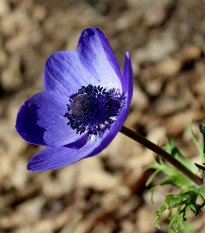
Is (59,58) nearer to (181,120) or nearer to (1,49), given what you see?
(181,120)

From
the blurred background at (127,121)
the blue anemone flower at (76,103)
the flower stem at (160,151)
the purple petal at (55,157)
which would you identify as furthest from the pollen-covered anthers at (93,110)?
the blurred background at (127,121)

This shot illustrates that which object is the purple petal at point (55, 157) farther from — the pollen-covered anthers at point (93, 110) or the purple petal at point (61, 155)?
the pollen-covered anthers at point (93, 110)

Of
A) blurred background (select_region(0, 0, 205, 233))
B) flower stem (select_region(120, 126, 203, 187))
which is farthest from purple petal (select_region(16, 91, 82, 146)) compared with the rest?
blurred background (select_region(0, 0, 205, 233))

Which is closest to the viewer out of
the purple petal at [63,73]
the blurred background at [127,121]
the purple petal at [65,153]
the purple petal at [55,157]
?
the purple petal at [65,153]

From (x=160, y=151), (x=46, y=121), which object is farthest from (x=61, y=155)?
(x=160, y=151)

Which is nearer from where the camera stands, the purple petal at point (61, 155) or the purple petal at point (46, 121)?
the purple petal at point (61, 155)

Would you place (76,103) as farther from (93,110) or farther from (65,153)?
(65,153)
